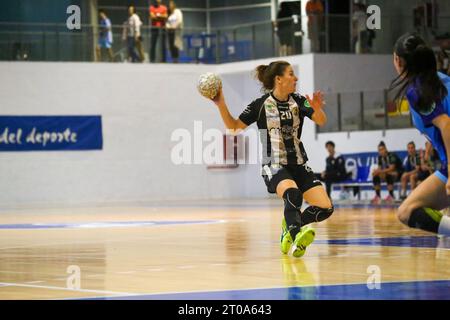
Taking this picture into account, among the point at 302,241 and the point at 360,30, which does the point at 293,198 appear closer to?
the point at 302,241

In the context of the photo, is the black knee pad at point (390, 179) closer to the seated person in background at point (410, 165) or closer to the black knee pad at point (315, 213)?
the seated person in background at point (410, 165)

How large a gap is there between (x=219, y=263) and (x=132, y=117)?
24.0m

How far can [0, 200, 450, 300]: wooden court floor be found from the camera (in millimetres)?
7598

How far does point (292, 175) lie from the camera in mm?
11219

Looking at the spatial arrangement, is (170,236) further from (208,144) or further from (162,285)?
(208,144)

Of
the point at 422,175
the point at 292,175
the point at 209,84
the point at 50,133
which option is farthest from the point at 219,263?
the point at 50,133

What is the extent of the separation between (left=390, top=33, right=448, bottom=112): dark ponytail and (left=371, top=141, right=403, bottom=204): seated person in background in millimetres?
18172

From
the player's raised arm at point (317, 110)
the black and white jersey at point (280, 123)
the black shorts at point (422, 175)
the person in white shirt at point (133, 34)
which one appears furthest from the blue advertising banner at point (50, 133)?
the player's raised arm at point (317, 110)

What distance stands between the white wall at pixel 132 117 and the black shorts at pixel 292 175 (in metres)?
18.9

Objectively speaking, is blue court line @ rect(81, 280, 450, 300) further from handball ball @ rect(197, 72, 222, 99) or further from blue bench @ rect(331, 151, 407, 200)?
blue bench @ rect(331, 151, 407, 200)

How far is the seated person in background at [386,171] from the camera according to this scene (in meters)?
25.6

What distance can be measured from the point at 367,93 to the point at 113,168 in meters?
9.45
